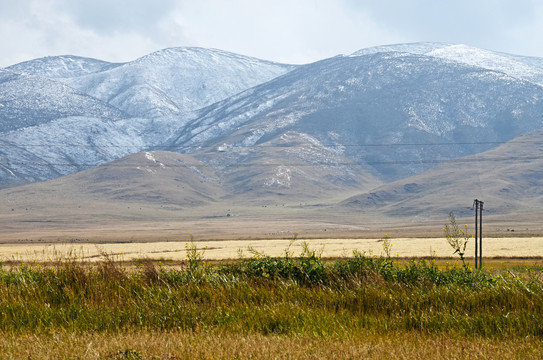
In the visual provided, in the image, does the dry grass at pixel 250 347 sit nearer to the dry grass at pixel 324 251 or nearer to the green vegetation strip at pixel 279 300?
the green vegetation strip at pixel 279 300

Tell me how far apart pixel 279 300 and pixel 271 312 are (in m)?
1.75

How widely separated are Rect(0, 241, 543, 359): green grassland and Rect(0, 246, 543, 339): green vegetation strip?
0.04 metres

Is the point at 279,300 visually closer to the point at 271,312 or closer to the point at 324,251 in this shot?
the point at 271,312

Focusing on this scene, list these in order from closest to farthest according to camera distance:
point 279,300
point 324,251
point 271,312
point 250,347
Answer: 1. point 250,347
2. point 271,312
3. point 279,300
4. point 324,251

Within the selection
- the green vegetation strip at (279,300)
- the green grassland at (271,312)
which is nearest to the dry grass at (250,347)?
the green grassland at (271,312)

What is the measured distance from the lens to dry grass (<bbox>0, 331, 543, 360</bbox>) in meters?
11.1

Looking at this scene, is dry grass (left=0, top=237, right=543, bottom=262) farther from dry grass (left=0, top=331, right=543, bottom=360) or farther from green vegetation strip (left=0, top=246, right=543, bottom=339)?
dry grass (left=0, top=331, right=543, bottom=360)

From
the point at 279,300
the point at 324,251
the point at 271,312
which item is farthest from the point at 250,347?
the point at 324,251

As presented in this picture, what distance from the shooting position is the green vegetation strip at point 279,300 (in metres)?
13.6

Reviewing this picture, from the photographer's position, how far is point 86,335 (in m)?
13.1

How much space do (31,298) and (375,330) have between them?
8.87 metres

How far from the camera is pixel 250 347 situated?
1162cm

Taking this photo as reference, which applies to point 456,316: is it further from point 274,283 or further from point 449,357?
point 274,283

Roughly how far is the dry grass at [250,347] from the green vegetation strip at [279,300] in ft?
1.80
